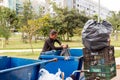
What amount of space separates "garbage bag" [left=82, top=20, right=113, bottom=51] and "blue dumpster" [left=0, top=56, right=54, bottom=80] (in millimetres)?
1432

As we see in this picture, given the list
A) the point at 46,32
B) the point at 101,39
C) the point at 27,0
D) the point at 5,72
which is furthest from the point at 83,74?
the point at 27,0

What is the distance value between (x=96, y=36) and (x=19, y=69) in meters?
2.13

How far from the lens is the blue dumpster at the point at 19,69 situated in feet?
10.9

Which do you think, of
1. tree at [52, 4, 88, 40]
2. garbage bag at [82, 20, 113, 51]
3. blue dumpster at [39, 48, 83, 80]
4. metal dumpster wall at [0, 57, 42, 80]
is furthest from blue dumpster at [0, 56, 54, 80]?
tree at [52, 4, 88, 40]

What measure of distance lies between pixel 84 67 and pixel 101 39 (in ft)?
1.99

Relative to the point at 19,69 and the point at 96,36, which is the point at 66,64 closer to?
the point at 96,36

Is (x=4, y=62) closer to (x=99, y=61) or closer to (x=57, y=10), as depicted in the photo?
(x=99, y=61)

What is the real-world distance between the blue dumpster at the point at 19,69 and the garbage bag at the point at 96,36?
1432mm

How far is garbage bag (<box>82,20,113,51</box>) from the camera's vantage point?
5.21m

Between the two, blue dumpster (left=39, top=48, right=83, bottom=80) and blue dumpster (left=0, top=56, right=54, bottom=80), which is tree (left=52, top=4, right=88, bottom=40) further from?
blue dumpster (left=0, top=56, right=54, bottom=80)

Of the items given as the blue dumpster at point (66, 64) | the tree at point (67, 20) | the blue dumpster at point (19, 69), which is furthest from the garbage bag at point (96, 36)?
the tree at point (67, 20)

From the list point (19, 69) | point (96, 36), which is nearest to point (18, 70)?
point (19, 69)

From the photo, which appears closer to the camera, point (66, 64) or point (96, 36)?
point (66, 64)

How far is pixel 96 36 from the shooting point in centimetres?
522
